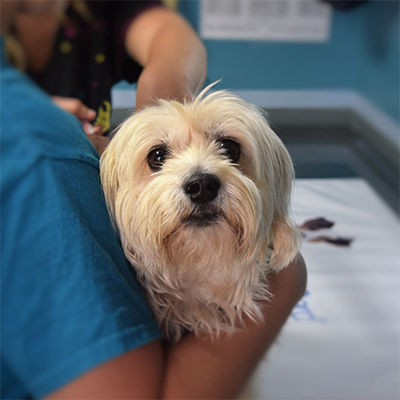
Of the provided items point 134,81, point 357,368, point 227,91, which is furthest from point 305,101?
point 357,368

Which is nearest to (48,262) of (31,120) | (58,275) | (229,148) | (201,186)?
(58,275)

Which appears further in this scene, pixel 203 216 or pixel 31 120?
pixel 203 216

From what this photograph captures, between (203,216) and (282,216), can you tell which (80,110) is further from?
(282,216)

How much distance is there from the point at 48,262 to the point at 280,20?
433mm

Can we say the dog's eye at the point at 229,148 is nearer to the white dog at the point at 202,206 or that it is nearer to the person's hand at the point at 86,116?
the white dog at the point at 202,206

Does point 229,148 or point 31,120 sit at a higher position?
point 31,120

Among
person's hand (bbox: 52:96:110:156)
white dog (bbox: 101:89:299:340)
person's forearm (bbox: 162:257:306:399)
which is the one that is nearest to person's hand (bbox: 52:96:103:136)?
person's hand (bbox: 52:96:110:156)

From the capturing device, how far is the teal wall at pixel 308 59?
0.60 meters

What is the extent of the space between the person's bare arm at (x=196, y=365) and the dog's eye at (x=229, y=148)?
20 centimetres

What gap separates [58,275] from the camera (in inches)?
16.2

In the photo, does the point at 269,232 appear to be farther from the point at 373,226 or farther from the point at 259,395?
the point at 373,226

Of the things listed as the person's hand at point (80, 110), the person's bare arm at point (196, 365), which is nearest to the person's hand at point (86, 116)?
the person's hand at point (80, 110)

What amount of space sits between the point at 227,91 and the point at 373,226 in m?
0.83

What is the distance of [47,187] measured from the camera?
401 mm
